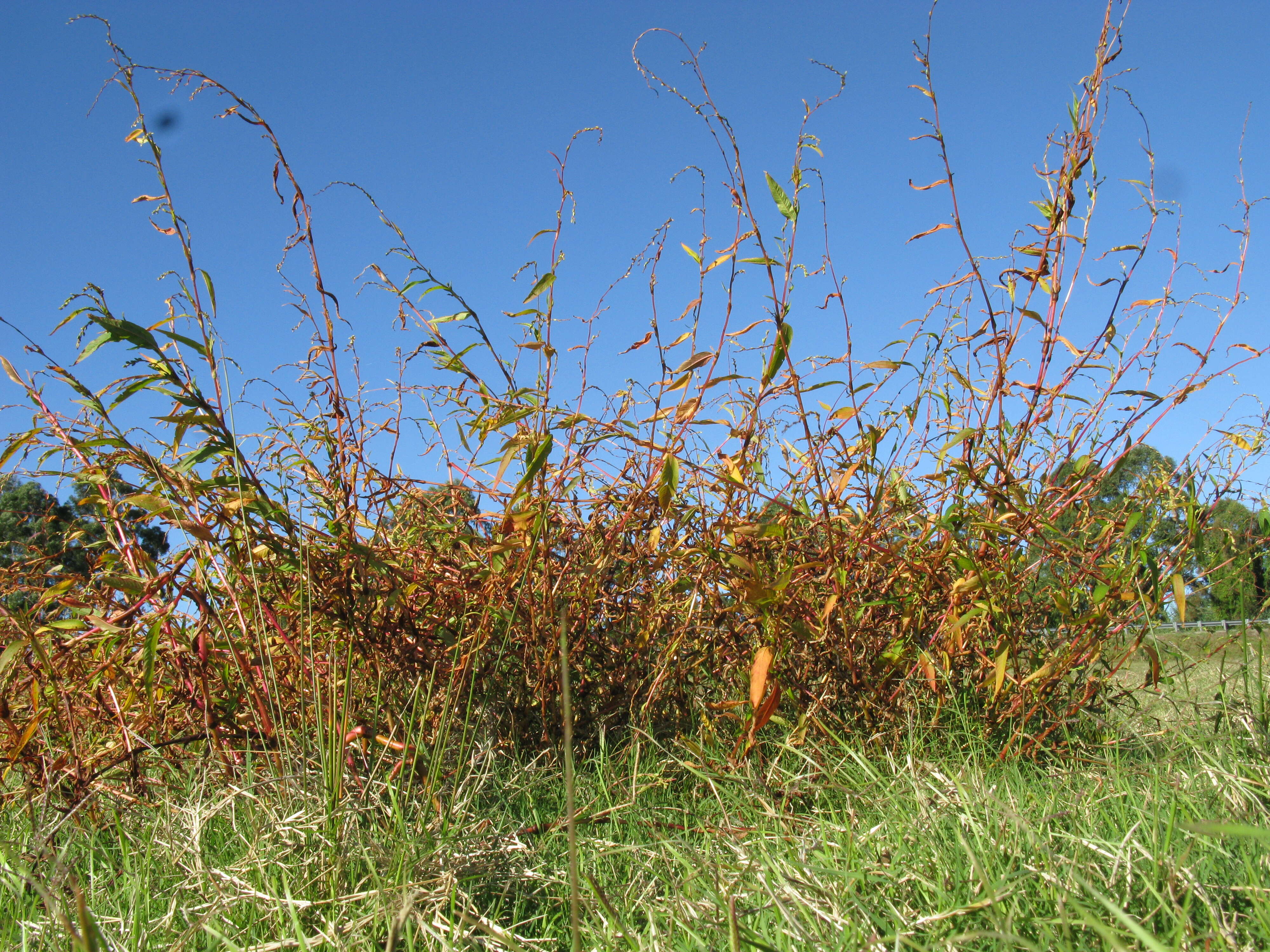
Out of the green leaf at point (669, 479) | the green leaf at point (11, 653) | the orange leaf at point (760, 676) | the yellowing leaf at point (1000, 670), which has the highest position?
the green leaf at point (669, 479)

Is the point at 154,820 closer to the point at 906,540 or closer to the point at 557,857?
the point at 557,857

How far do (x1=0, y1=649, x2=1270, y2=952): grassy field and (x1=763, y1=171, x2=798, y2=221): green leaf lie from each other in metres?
1.07

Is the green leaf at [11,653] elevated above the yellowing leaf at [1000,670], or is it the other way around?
the yellowing leaf at [1000,670]

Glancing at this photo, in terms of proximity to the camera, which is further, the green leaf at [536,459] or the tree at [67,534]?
the tree at [67,534]

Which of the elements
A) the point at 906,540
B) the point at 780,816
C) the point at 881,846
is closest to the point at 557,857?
the point at 780,816

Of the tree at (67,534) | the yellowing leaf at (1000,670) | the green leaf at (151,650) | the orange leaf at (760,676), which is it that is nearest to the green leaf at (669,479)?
the orange leaf at (760,676)

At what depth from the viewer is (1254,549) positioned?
2.12 metres

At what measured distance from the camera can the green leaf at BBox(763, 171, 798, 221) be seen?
1.71 meters

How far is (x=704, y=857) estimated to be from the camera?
1.37m

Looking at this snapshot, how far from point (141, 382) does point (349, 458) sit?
0.42m

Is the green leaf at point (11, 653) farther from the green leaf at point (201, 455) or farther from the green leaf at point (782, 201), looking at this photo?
the green leaf at point (782, 201)

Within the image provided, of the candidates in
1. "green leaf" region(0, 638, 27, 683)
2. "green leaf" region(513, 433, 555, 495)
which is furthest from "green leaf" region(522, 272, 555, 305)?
"green leaf" region(0, 638, 27, 683)

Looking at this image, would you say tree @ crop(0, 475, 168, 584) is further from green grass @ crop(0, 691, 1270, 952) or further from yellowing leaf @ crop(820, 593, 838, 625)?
yellowing leaf @ crop(820, 593, 838, 625)

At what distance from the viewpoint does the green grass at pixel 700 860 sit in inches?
39.8
